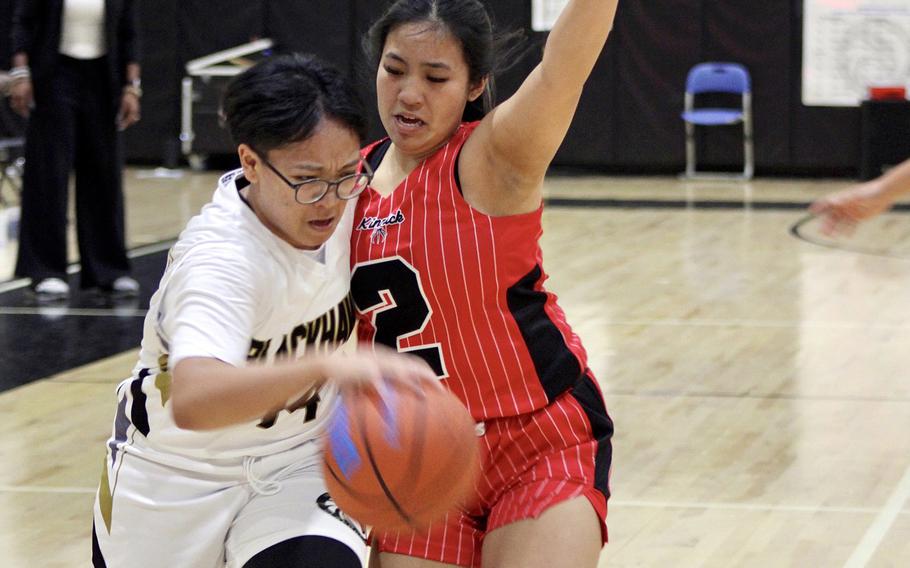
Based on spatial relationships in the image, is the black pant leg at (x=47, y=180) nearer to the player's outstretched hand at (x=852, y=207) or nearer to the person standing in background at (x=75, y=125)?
the person standing in background at (x=75, y=125)

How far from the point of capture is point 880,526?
4234 millimetres

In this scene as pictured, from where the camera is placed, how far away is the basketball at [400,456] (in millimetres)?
2281

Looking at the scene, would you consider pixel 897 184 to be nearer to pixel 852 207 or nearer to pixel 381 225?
pixel 852 207

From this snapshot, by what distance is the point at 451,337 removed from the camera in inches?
110

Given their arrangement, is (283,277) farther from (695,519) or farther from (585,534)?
(695,519)

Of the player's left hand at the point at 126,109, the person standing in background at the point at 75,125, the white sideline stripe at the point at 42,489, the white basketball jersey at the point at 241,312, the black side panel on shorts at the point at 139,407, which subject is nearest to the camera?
the white basketball jersey at the point at 241,312

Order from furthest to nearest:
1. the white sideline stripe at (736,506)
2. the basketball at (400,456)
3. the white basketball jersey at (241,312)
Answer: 1. the white sideline stripe at (736,506)
2. the white basketball jersey at (241,312)
3. the basketball at (400,456)

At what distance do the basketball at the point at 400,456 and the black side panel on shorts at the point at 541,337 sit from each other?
0.43 meters

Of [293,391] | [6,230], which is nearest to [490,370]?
[293,391]

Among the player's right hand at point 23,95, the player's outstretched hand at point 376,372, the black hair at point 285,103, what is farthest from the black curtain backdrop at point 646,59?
the player's outstretched hand at point 376,372

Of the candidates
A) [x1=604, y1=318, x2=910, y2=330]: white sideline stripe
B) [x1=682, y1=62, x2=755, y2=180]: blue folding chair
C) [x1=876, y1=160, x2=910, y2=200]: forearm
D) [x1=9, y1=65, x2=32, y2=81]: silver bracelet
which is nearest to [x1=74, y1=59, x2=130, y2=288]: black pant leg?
[x1=9, y1=65, x2=32, y2=81]: silver bracelet

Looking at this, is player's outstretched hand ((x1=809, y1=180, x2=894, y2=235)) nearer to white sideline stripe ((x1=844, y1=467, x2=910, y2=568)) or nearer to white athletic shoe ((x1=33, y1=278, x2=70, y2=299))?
white sideline stripe ((x1=844, y1=467, x2=910, y2=568))

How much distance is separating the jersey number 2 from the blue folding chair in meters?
11.3

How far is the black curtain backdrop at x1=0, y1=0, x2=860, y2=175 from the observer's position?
13992 millimetres
